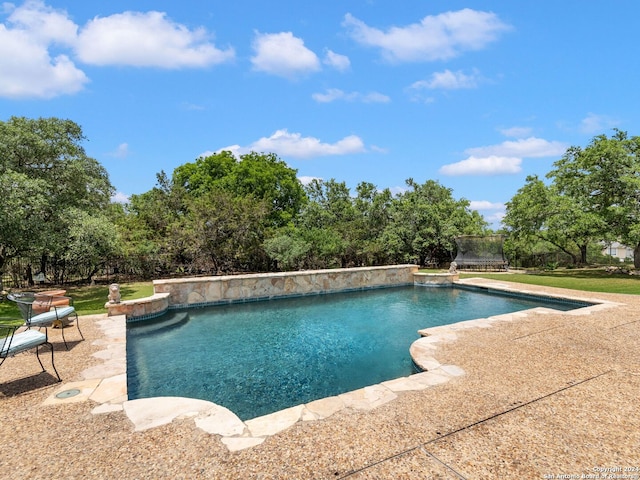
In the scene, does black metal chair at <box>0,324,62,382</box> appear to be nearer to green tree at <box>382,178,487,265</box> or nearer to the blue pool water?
the blue pool water

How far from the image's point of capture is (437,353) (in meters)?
5.01

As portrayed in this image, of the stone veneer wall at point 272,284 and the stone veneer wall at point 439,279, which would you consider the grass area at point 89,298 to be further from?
the stone veneer wall at point 439,279

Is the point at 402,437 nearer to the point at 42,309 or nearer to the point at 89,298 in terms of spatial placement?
the point at 42,309

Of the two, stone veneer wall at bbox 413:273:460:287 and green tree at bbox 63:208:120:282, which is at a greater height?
green tree at bbox 63:208:120:282

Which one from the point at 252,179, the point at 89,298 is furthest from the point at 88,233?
the point at 252,179

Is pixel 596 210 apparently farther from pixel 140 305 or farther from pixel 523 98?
pixel 140 305

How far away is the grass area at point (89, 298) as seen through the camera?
331 inches

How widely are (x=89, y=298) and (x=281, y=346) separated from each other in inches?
296

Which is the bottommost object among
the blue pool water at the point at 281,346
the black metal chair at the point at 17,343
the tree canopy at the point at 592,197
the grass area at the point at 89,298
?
the blue pool water at the point at 281,346

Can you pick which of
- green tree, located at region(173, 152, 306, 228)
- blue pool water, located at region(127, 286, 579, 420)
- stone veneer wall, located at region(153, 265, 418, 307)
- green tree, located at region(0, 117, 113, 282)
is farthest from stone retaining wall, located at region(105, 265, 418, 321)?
green tree, located at region(173, 152, 306, 228)

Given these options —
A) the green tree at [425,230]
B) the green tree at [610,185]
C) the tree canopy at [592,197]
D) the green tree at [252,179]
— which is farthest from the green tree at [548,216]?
the green tree at [252,179]

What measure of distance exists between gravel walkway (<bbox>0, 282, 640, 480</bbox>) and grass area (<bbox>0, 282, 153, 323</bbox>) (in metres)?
4.73

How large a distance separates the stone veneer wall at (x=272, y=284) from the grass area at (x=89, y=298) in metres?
1.42

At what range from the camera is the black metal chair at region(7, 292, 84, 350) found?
180 inches
